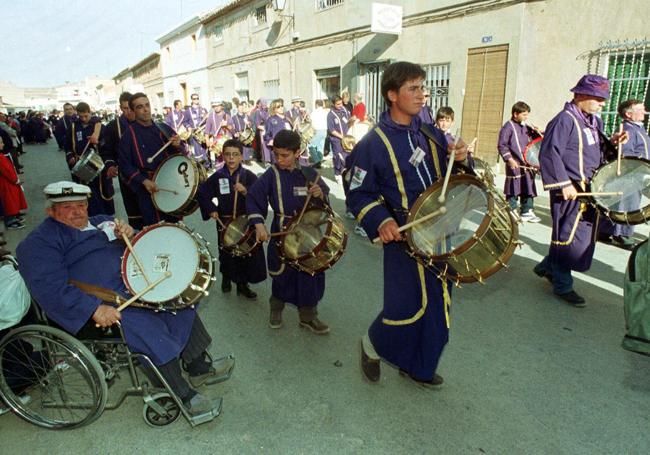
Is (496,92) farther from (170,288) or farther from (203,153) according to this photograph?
→ (170,288)

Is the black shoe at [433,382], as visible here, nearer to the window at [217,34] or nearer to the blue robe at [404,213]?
the blue robe at [404,213]

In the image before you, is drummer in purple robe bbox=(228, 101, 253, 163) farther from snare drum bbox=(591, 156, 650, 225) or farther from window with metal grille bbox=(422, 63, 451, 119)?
snare drum bbox=(591, 156, 650, 225)

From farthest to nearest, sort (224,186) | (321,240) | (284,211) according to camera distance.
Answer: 1. (224,186)
2. (284,211)
3. (321,240)

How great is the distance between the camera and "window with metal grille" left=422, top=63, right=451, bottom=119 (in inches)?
446

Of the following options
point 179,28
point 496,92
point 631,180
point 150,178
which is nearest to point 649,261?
point 631,180

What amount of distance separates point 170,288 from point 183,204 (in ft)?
6.89

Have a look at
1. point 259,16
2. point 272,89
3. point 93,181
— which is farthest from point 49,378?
point 259,16

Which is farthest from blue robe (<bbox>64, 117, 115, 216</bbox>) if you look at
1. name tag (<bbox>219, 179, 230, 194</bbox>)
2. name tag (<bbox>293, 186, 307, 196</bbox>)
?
name tag (<bbox>293, 186, 307, 196</bbox>)

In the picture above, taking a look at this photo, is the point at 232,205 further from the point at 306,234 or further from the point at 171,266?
the point at 171,266

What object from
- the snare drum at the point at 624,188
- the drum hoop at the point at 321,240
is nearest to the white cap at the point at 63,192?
the drum hoop at the point at 321,240

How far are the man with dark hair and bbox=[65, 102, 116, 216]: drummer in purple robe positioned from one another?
4.63 m

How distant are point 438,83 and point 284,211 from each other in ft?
30.3

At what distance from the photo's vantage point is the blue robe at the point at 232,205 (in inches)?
173

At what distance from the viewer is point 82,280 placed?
264 cm
